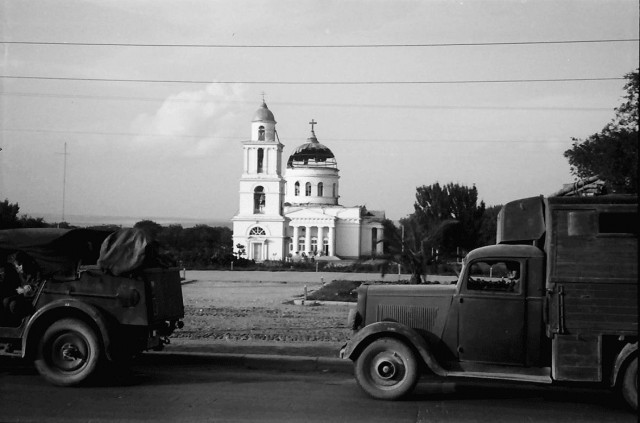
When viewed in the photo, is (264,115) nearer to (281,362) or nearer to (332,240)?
(332,240)

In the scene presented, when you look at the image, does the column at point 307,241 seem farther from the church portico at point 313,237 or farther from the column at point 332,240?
the column at point 332,240

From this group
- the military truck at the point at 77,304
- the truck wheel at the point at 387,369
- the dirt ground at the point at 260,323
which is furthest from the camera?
the dirt ground at the point at 260,323

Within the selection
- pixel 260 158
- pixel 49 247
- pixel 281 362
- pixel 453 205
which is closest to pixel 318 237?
pixel 260 158

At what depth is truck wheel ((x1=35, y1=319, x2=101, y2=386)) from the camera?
9609mm

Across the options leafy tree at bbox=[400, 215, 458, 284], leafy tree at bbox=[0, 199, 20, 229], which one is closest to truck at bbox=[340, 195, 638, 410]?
leafy tree at bbox=[400, 215, 458, 284]

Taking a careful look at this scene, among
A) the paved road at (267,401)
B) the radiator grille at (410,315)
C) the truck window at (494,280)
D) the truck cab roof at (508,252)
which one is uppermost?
the truck cab roof at (508,252)

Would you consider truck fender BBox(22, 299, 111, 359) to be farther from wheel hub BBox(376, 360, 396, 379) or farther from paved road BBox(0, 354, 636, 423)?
wheel hub BBox(376, 360, 396, 379)

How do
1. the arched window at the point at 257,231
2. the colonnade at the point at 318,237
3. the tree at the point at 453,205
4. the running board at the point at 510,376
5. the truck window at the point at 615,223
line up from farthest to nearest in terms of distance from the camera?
the colonnade at the point at 318,237
the arched window at the point at 257,231
the tree at the point at 453,205
the running board at the point at 510,376
the truck window at the point at 615,223

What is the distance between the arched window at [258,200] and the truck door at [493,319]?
83472 millimetres

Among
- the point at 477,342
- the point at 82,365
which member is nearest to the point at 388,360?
the point at 477,342

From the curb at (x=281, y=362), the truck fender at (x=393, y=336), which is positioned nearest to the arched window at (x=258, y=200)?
the curb at (x=281, y=362)

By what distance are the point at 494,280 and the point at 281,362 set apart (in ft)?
11.4

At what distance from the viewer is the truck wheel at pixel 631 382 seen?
27.0 feet

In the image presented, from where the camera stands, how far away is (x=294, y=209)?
101562 millimetres
